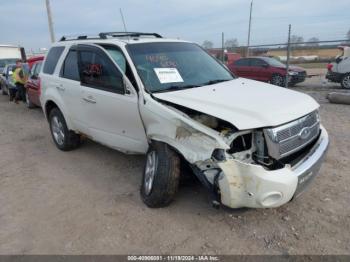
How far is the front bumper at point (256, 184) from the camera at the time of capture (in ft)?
9.71

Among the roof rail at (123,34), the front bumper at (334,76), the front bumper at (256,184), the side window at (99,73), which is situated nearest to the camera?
the front bumper at (256,184)

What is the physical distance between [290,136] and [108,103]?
91.4 inches

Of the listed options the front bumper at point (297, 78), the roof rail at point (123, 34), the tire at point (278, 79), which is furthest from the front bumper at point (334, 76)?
the roof rail at point (123, 34)

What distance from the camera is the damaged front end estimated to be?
300 centimetres

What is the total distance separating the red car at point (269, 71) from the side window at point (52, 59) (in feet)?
34.6

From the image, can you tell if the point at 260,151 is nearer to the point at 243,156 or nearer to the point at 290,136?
the point at 243,156

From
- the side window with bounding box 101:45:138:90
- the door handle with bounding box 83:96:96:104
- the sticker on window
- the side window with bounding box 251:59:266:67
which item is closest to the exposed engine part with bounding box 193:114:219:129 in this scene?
the sticker on window

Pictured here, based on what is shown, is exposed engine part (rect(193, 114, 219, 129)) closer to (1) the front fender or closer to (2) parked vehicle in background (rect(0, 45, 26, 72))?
(1) the front fender

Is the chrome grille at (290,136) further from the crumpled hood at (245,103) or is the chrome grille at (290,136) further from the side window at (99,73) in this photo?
the side window at (99,73)

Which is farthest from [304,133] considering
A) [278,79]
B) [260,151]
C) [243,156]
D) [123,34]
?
[278,79]

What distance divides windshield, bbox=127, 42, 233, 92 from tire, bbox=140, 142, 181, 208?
0.77 meters

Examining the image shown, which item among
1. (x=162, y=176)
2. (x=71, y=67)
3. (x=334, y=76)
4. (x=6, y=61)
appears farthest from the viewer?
(x=6, y=61)

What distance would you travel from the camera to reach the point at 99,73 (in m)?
4.60

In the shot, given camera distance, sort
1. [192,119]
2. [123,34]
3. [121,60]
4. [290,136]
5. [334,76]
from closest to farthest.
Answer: [290,136]
[192,119]
[121,60]
[123,34]
[334,76]
